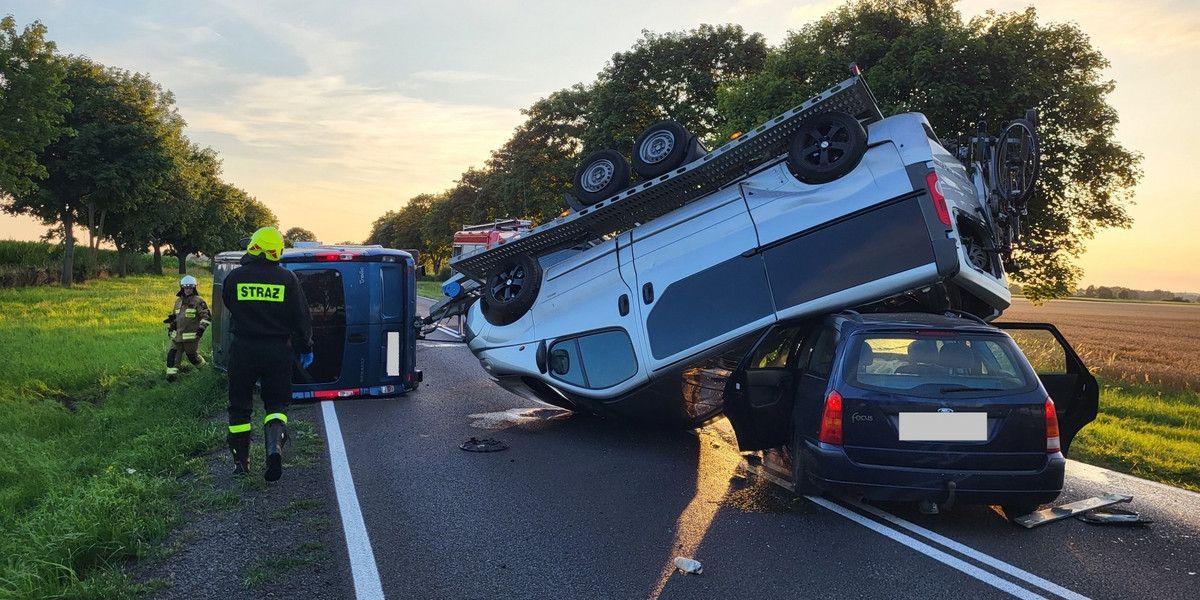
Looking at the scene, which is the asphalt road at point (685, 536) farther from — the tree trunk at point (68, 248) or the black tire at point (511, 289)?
the tree trunk at point (68, 248)

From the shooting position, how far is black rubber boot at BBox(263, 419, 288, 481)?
201 inches

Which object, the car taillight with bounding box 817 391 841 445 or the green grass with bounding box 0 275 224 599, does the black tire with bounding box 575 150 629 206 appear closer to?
the car taillight with bounding box 817 391 841 445

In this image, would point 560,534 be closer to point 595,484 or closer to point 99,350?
point 595,484

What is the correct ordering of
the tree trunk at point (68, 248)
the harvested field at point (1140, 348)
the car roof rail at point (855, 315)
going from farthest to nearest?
1. the tree trunk at point (68, 248)
2. the harvested field at point (1140, 348)
3. the car roof rail at point (855, 315)

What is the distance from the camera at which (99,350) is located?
44.9ft

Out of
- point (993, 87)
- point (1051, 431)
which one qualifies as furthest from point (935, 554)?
point (993, 87)

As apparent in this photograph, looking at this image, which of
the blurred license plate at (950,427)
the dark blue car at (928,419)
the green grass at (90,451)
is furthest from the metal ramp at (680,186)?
the green grass at (90,451)

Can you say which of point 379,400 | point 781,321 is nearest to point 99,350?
point 379,400

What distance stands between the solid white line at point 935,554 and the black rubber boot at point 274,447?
11.7 feet

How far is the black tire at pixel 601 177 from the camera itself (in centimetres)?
693

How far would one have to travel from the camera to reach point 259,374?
5367 mm

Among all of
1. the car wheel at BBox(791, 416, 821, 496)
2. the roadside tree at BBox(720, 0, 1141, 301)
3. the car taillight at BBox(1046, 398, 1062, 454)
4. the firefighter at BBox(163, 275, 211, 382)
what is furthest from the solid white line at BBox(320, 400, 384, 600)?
the roadside tree at BBox(720, 0, 1141, 301)

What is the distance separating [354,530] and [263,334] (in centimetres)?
169

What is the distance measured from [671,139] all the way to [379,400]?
4658 mm
